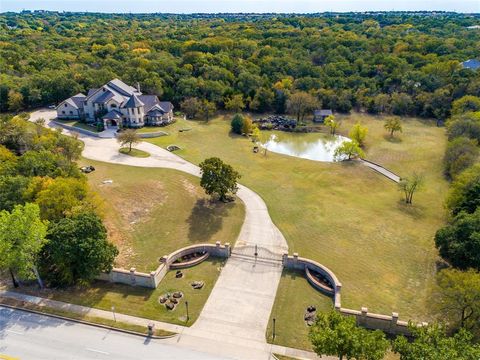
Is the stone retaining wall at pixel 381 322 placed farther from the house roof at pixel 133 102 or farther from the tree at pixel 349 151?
the house roof at pixel 133 102

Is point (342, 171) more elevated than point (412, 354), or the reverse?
point (412, 354)

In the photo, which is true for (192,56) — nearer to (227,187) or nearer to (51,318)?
(227,187)

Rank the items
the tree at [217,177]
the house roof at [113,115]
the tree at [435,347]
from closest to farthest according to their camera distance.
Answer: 1. the tree at [435,347]
2. the tree at [217,177]
3. the house roof at [113,115]

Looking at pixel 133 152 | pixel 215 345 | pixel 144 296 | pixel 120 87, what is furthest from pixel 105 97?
pixel 215 345

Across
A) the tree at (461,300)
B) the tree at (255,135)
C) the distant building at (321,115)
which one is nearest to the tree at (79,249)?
the tree at (461,300)

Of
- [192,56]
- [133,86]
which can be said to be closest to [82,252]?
[133,86]

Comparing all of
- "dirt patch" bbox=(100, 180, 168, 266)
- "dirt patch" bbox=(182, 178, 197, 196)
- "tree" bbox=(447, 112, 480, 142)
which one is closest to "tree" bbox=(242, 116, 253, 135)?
"dirt patch" bbox=(182, 178, 197, 196)
